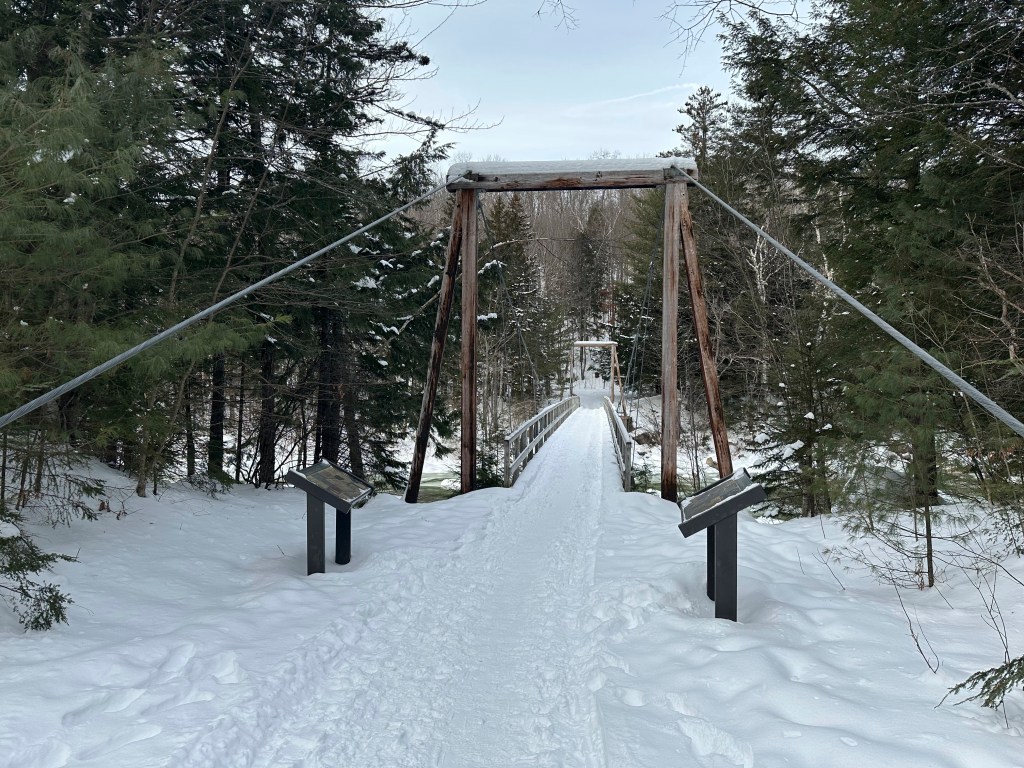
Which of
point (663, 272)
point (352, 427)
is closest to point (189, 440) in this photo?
point (352, 427)

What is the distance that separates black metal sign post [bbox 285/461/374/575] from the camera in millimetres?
4285

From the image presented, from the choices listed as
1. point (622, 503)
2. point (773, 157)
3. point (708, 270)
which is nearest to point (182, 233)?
point (622, 503)

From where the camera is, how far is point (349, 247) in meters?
9.11

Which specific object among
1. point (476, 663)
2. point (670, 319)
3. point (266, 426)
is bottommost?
point (476, 663)

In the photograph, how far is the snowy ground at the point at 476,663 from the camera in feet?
7.60

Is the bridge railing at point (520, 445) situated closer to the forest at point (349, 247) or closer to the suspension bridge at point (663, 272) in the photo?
the forest at point (349, 247)

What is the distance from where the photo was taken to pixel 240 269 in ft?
23.8

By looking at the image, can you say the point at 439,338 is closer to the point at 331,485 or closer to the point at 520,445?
the point at 331,485

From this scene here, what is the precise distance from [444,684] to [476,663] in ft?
0.90

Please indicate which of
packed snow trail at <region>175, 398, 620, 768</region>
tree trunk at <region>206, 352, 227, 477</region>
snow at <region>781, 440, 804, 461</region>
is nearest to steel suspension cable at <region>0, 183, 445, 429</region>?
packed snow trail at <region>175, 398, 620, 768</region>

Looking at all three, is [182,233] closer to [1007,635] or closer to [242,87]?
[242,87]

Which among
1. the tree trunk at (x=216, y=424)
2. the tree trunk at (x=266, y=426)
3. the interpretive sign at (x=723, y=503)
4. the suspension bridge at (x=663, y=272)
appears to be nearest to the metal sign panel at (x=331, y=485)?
the suspension bridge at (x=663, y=272)

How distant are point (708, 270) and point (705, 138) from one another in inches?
180

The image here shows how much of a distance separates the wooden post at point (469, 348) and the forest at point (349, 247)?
1168 mm
